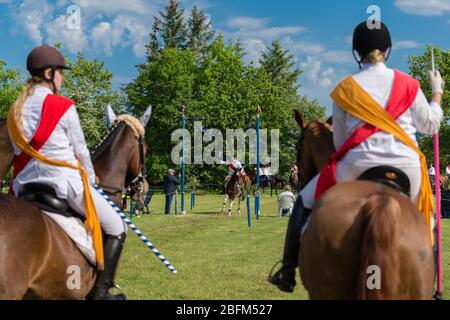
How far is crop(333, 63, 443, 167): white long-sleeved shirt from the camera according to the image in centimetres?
428

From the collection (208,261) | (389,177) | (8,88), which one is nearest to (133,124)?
(389,177)

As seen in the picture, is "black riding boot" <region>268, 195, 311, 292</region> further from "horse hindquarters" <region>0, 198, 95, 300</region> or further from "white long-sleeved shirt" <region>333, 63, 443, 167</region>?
"horse hindquarters" <region>0, 198, 95, 300</region>

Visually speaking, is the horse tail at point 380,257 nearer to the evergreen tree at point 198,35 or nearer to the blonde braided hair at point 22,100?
the blonde braided hair at point 22,100

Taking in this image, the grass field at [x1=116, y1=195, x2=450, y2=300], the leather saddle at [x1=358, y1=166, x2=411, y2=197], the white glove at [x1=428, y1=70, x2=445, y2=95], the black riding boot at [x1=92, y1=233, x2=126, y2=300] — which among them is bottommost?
the grass field at [x1=116, y1=195, x2=450, y2=300]

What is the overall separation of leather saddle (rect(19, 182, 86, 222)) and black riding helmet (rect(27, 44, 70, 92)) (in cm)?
90

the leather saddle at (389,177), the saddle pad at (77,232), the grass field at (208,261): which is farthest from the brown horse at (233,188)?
the leather saddle at (389,177)

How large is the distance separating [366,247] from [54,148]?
9.10 ft

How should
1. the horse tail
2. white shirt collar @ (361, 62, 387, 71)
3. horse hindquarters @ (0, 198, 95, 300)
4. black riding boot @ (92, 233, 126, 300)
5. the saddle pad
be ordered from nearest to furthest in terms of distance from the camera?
the horse tail, horse hindquarters @ (0, 198, 95, 300), white shirt collar @ (361, 62, 387, 71), the saddle pad, black riding boot @ (92, 233, 126, 300)

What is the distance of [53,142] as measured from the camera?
4.92 meters

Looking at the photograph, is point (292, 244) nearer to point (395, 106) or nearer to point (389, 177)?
point (389, 177)

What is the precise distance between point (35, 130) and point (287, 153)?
182 feet

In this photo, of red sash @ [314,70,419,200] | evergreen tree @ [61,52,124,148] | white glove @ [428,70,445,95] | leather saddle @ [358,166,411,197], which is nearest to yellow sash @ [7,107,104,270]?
red sash @ [314,70,419,200]

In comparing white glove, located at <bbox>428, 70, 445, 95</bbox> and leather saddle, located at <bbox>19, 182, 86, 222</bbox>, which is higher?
white glove, located at <bbox>428, 70, 445, 95</bbox>
